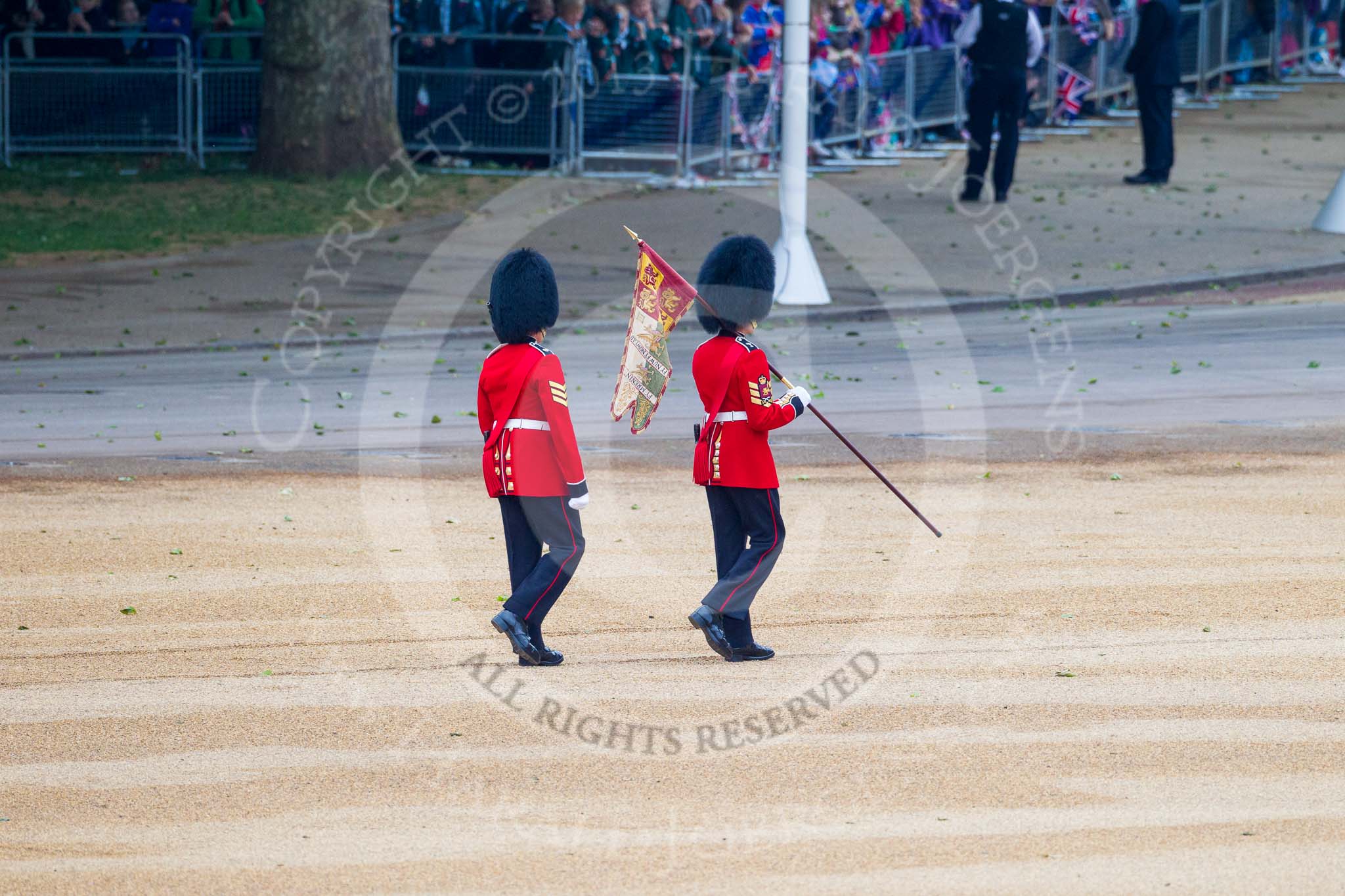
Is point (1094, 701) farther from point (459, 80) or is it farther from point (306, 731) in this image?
point (459, 80)

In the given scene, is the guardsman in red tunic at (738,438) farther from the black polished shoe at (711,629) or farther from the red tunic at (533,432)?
the red tunic at (533,432)

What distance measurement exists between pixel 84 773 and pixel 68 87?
59.1 feet

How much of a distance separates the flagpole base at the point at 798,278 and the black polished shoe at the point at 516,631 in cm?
942

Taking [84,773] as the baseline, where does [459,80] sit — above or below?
above

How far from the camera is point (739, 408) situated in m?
6.68

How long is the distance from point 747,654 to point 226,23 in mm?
17619

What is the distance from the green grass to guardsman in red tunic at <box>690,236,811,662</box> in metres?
12.6

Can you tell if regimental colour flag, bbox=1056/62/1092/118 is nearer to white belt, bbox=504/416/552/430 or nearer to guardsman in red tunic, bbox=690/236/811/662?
guardsman in red tunic, bbox=690/236/811/662

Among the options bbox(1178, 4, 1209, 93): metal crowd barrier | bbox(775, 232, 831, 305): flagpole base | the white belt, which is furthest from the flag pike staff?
bbox(1178, 4, 1209, 93): metal crowd barrier

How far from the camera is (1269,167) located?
23281 mm

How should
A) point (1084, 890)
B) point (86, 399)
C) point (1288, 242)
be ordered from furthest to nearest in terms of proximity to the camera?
point (1288, 242)
point (86, 399)
point (1084, 890)

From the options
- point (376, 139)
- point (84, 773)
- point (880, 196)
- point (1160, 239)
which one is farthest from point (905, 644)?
point (376, 139)

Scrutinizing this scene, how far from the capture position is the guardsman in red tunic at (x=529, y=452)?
257 inches

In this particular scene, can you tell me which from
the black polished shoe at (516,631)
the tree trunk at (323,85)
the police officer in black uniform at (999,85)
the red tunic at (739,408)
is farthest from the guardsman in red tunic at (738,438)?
the tree trunk at (323,85)
